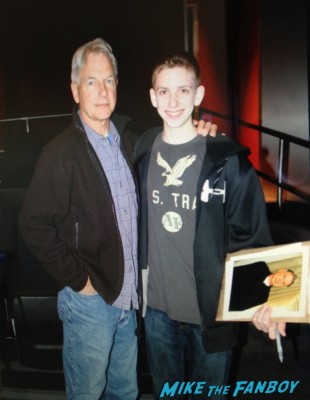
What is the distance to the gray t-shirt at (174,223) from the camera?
1.59 metres

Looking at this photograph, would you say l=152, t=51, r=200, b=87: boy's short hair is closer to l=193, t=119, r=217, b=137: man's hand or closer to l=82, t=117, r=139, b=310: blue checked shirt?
l=193, t=119, r=217, b=137: man's hand

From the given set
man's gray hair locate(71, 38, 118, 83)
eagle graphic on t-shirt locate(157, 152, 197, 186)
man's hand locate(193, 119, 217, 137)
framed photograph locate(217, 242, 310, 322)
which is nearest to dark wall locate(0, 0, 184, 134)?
man's gray hair locate(71, 38, 118, 83)

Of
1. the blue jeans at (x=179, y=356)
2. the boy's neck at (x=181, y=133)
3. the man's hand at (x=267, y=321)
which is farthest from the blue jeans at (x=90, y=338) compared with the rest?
the boy's neck at (x=181, y=133)

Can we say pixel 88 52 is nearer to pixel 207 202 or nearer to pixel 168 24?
pixel 207 202

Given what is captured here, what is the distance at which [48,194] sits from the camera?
62.4 inches

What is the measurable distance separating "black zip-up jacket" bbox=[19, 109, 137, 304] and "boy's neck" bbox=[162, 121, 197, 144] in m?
0.33

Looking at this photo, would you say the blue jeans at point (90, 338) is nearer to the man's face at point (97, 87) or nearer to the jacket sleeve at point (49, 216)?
the jacket sleeve at point (49, 216)

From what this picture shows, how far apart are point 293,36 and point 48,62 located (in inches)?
146

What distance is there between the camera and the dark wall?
536 centimetres

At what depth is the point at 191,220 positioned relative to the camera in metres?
1.60

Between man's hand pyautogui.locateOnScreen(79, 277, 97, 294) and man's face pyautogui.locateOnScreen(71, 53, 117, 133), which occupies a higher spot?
man's face pyautogui.locateOnScreen(71, 53, 117, 133)

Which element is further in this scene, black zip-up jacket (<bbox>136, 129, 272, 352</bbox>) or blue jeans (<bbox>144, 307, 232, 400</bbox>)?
blue jeans (<bbox>144, 307, 232, 400</bbox>)

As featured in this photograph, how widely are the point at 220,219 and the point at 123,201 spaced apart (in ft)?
1.42

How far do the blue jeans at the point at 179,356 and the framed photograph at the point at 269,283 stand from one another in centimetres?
20
